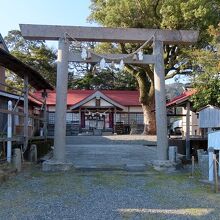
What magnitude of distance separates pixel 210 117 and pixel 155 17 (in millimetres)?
16460

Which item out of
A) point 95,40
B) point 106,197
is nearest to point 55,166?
point 106,197

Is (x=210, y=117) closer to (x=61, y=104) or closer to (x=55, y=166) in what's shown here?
(x=61, y=104)

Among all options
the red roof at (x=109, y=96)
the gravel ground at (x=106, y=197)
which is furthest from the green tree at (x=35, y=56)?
the gravel ground at (x=106, y=197)

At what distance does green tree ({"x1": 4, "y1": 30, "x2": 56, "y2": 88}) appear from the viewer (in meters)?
43.1

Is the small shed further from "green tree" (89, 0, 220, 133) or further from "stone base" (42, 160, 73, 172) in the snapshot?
"green tree" (89, 0, 220, 133)

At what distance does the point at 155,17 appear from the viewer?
29359 mm

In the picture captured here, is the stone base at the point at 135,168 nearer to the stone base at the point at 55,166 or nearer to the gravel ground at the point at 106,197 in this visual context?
the gravel ground at the point at 106,197

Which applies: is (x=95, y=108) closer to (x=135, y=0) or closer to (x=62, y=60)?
(x=135, y=0)

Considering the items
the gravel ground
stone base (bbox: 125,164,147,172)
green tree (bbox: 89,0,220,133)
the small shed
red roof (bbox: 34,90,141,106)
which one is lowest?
the gravel ground

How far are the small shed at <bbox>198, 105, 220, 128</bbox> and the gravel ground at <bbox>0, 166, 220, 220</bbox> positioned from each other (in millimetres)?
4417

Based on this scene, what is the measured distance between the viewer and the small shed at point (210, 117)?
47.3ft

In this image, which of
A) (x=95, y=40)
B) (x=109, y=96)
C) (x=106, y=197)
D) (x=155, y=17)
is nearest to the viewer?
(x=106, y=197)

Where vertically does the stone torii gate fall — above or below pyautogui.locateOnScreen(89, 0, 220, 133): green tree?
below

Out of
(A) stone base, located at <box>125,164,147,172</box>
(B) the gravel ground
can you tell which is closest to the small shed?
(A) stone base, located at <box>125,164,147,172</box>
